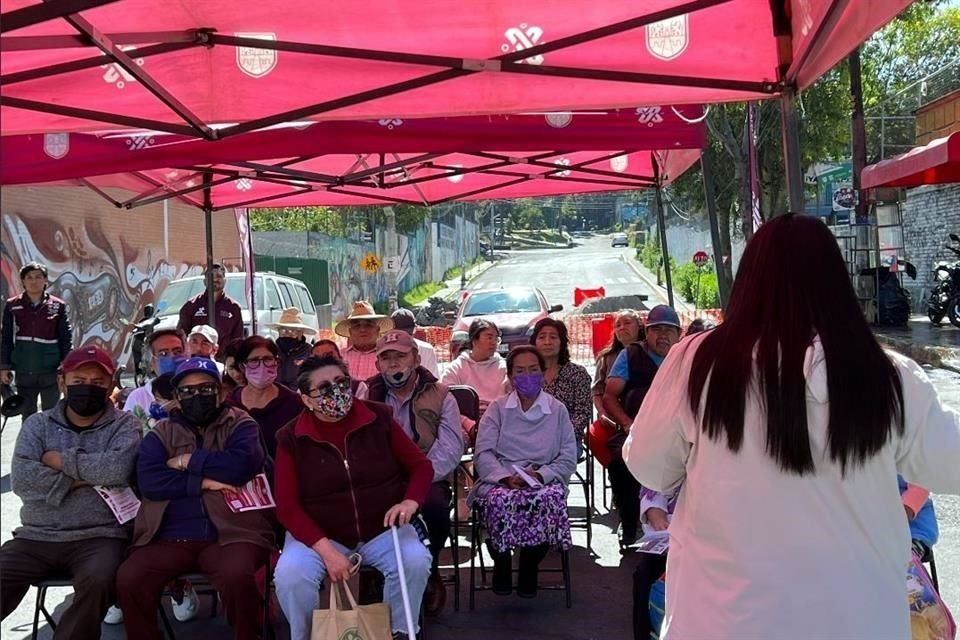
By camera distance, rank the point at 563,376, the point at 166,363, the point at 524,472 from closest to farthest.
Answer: the point at 524,472 < the point at 166,363 < the point at 563,376

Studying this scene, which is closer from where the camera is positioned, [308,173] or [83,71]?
[83,71]

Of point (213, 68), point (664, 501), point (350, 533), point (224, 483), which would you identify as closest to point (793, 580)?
point (664, 501)

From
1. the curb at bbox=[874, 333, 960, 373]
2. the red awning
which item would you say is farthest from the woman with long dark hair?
the curb at bbox=[874, 333, 960, 373]

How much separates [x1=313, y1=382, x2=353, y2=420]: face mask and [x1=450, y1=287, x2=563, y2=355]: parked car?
10.7 metres

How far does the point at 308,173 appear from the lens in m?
7.15

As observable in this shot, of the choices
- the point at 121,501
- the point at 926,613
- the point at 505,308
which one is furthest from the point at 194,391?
the point at 505,308

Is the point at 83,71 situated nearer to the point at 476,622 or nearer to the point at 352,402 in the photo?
the point at 352,402

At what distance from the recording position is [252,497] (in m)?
4.25

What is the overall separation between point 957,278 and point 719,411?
18.2m

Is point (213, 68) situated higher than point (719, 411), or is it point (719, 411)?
point (213, 68)

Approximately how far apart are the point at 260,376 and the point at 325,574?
1.39 meters

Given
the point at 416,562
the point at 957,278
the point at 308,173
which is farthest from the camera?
the point at 957,278

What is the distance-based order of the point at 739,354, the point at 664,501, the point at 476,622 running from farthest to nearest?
1. the point at 476,622
2. the point at 664,501
3. the point at 739,354

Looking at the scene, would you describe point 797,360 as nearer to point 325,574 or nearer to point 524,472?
point 325,574
